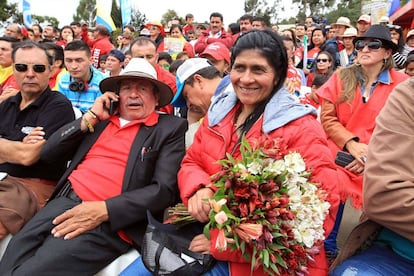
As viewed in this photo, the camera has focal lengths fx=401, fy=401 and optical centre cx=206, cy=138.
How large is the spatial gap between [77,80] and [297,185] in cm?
413

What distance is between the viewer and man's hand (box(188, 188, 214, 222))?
7.07 feet

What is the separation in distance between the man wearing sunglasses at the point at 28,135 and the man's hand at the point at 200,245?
142 centimetres

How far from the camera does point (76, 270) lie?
2449 millimetres

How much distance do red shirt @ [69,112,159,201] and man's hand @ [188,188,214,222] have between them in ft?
2.47

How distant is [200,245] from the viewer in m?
2.25

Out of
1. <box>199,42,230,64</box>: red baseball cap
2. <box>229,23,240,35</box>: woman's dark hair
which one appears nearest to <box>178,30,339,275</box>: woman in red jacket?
<box>199,42,230,64</box>: red baseball cap

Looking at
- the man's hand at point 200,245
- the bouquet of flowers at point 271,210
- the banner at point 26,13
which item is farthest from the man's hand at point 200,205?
the banner at point 26,13

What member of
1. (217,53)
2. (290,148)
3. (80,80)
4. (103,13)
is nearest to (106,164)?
(290,148)

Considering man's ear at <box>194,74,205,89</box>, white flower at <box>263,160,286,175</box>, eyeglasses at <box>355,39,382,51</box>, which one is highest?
eyeglasses at <box>355,39,382,51</box>

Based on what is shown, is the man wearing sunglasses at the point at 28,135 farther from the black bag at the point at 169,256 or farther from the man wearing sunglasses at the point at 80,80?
the man wearing sunglasses at the point at 80,80

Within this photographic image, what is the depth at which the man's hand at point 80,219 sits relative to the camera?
8.34 feet

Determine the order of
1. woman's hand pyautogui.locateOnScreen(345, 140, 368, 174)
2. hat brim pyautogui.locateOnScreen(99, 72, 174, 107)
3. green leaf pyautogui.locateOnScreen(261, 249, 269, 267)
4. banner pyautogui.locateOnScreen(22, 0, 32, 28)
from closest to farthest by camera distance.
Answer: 1. green leaf pyautogui.locateOnScreen(261, 249, 269, 267)
2. hat brim pyautogui.locateOnScreen(99, 72, 174, 107)
3. woman's hand pyautogui.locateOnScreen(345, 140, 368, 174)
4. banner pyautogui.locateOnScreen(22, 0, 32, 28)

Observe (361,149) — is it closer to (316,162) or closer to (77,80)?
(316,162)

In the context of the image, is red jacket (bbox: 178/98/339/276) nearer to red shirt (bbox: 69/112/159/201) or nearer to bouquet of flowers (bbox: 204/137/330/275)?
bouquet of flowers (bbox: 204/137/330/275)
